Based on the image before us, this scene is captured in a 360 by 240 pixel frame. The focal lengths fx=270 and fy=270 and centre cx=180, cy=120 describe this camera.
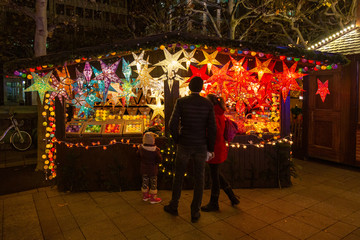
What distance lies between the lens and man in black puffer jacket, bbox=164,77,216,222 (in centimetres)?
431

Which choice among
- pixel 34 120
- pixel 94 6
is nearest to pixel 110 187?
pixel 34 120

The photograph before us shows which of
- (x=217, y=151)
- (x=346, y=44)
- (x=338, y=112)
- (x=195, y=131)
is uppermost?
(x=346, y=44)

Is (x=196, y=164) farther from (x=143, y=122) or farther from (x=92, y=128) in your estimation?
(x=92, y=128)

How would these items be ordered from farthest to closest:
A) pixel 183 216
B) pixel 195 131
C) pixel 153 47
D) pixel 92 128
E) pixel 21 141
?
pixel 21 141 < pixel 92 128 < pixel 153 47 < pixel 183 216 < pixel 195 131

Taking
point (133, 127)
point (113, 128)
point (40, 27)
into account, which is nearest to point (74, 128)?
point (113, 128)

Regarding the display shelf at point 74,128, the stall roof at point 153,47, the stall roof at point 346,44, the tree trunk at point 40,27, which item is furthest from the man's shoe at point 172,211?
the stall roof at point 346,44

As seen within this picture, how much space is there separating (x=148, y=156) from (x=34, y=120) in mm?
9423

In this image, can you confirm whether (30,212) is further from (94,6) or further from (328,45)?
(94,6)

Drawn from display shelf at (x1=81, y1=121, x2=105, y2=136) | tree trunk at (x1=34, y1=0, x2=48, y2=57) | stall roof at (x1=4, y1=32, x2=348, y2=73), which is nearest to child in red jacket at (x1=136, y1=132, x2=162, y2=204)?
display shelf at (x1=81, y1=121, x2=105, y2=136)

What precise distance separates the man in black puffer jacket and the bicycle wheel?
8965mm

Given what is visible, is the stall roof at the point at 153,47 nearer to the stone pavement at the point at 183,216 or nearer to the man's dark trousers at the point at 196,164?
the man's dark trousers at the point at 196,164

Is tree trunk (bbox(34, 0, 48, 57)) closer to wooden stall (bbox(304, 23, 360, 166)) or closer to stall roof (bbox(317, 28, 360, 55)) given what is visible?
wooden stall (bbox(304, 23, 360, 166))

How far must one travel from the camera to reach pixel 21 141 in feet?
35.5

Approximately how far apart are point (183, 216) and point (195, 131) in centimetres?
154
